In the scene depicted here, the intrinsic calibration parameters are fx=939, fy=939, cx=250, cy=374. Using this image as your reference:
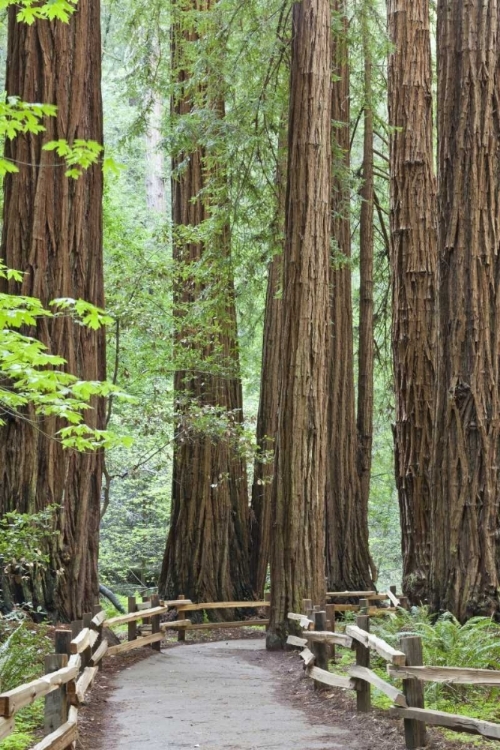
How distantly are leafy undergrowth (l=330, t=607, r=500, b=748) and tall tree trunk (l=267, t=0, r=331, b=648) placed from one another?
10.1ft

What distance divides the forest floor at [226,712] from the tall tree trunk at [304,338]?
1.09m

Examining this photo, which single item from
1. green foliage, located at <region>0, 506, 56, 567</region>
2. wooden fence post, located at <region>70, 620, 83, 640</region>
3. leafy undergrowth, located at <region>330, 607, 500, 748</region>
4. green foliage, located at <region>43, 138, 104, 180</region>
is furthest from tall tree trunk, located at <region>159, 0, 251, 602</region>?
green foliage, located at <region>43, 138, 104, 180</region>

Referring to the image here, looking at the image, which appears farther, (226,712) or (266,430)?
(266,430)

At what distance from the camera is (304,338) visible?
12.1 m

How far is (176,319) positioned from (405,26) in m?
6.04

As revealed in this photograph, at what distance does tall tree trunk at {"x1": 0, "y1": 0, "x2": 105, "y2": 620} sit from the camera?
34.4ft

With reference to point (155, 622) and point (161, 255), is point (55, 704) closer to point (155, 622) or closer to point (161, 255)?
point (155, 622)

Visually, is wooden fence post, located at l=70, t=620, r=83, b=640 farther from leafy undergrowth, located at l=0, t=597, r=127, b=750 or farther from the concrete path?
the concrete path

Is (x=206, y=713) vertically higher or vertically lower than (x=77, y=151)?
lower

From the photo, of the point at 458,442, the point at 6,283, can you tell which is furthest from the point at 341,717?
the point at 6,283

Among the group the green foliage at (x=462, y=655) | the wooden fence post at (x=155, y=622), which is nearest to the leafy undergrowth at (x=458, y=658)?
the green foliage at (x=462, y=655)

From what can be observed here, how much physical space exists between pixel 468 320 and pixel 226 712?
423cm

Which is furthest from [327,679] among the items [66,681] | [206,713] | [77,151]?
[77,151]

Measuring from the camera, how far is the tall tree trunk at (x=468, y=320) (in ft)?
28.7
